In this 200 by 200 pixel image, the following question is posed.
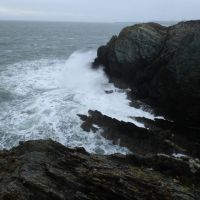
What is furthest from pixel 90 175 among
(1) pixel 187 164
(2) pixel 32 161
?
(1) pixel 187 164

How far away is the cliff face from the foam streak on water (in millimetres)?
1901

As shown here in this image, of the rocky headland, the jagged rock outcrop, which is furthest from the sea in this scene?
the jagged rock outcrop

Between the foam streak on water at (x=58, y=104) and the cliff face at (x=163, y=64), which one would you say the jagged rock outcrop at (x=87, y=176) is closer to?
the foam streak on water at (x=58, y=104)

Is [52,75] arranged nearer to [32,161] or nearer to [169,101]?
[169,101]

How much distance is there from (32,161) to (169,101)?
49.0ft

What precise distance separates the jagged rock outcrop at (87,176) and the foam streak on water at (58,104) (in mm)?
6610

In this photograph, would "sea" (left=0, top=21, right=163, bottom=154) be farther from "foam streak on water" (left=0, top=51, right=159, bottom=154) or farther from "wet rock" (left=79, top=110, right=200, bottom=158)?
"wet rock" (left=79, top=110, right=200, bottom=158)

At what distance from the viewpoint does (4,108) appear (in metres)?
27.1

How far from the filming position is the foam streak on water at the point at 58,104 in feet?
72.3

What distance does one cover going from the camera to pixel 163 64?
89.2 ft

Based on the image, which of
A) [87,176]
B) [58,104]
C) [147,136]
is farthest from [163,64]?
[87,176]

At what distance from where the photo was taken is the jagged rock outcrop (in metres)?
11.1

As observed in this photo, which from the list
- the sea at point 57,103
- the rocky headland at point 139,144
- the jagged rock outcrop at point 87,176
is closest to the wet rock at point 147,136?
the rocky headland at point 139,144

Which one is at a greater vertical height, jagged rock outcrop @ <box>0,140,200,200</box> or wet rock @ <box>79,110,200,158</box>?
jagged rock outcrop @ <box>0,140,200,200</box>
